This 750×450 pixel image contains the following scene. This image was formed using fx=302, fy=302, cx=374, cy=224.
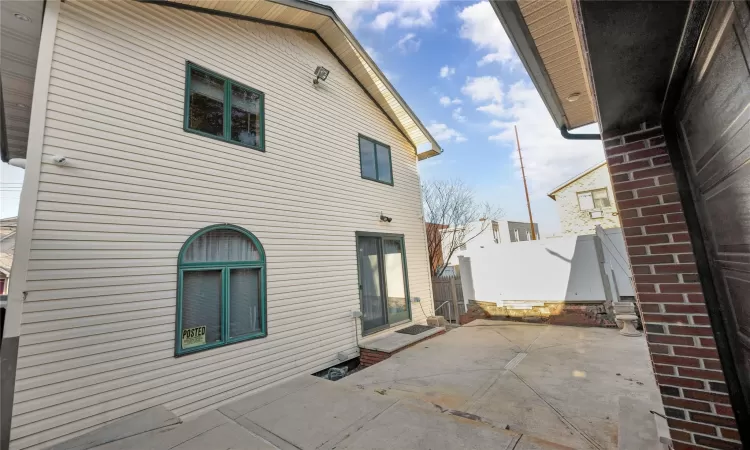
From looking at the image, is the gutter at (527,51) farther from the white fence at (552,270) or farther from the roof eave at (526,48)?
the white fence at (552,270)

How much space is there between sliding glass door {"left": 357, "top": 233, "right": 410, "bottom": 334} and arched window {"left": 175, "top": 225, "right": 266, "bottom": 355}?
236 centimetres

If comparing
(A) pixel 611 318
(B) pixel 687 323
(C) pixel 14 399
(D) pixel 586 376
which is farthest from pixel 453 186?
(C) pixel 14 399

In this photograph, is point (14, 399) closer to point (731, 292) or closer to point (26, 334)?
point (26, 334)

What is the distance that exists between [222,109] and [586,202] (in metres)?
19.3

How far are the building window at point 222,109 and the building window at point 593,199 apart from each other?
18594mm

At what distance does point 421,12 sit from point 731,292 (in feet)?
17.2

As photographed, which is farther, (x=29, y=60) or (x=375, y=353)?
(x=375, y=353)

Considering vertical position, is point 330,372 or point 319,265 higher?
point 319,265

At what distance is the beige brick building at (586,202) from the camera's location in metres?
16.8

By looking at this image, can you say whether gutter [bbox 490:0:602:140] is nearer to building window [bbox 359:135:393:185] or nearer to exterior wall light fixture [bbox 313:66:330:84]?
building window [bbox 359:135:393:185]

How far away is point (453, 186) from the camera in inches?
615

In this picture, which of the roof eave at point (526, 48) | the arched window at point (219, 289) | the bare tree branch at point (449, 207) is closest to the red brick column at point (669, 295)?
the roof eave at point (526, 48)

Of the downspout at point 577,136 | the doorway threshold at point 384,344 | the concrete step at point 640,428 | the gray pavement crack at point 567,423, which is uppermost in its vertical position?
the downspout at point 577,136

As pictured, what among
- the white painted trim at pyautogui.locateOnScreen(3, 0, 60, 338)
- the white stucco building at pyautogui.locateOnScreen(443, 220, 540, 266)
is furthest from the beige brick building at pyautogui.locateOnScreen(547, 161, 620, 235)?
the white painted trim at pyautogui.locateOnScreen(3, 0, 60, 338)
